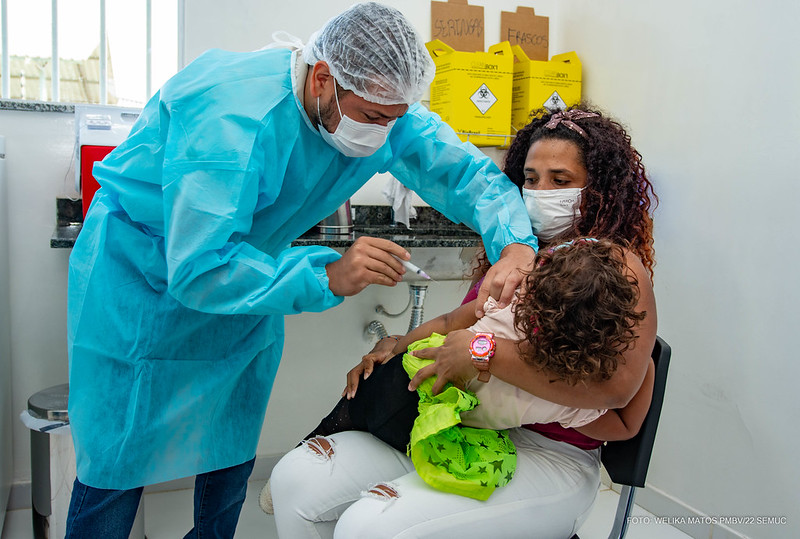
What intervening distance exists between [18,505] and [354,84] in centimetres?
210

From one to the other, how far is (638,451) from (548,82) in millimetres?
1789

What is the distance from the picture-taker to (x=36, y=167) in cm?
226

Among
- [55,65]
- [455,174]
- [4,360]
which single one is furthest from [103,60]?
[455,174]

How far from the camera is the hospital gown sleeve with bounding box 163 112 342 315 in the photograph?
3.53 feet

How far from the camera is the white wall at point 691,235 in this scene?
1.88 meters

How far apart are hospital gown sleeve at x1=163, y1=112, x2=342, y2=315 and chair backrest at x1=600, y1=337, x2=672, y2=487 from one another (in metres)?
0.67

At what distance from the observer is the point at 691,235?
2164 millimetres

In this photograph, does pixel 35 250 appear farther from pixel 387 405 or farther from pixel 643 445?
pixel 643 445

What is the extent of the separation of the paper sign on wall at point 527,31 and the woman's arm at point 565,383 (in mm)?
1796

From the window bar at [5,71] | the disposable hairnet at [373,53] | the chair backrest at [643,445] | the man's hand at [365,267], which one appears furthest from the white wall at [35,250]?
the chair backrest at [643,445]

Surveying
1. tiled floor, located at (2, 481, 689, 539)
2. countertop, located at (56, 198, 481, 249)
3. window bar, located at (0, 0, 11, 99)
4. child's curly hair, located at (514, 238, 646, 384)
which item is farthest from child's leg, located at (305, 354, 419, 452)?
window bar, located at (0, 0, 11, 99)

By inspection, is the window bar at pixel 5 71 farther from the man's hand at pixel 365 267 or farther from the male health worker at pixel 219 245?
the man's hand at pixel 365 267

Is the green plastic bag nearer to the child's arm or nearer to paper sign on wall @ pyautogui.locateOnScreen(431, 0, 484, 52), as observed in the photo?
the child's arm

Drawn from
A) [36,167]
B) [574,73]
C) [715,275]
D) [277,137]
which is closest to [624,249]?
[277,137]
